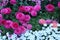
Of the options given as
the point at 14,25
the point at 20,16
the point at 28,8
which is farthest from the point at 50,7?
the point at 14,25

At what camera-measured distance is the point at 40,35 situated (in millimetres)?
2553

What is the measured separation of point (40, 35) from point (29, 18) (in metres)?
0.24

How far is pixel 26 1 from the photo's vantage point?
118 inches

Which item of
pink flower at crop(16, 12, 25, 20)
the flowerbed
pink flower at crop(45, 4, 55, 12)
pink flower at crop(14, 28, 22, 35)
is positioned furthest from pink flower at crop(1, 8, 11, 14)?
pink flower at crop(45, 4, 55, 12)

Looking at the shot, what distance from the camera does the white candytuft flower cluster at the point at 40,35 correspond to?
2.54 m

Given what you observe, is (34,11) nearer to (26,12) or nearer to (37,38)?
(26,12)

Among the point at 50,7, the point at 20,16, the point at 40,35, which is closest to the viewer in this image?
the point at 40,35

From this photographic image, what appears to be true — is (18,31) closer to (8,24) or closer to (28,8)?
(8,24)

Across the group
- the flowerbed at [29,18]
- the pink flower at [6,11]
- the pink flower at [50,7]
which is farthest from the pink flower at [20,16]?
the pink flower at [50,7]

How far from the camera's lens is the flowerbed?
2568 mm

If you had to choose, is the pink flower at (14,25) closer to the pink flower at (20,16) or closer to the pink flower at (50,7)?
the pink flower at (20,16)

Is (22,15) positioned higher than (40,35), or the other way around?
(22,15)

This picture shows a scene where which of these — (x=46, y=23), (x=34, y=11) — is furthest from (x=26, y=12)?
(x=46, y=23)

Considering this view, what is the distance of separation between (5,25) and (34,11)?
35cm
